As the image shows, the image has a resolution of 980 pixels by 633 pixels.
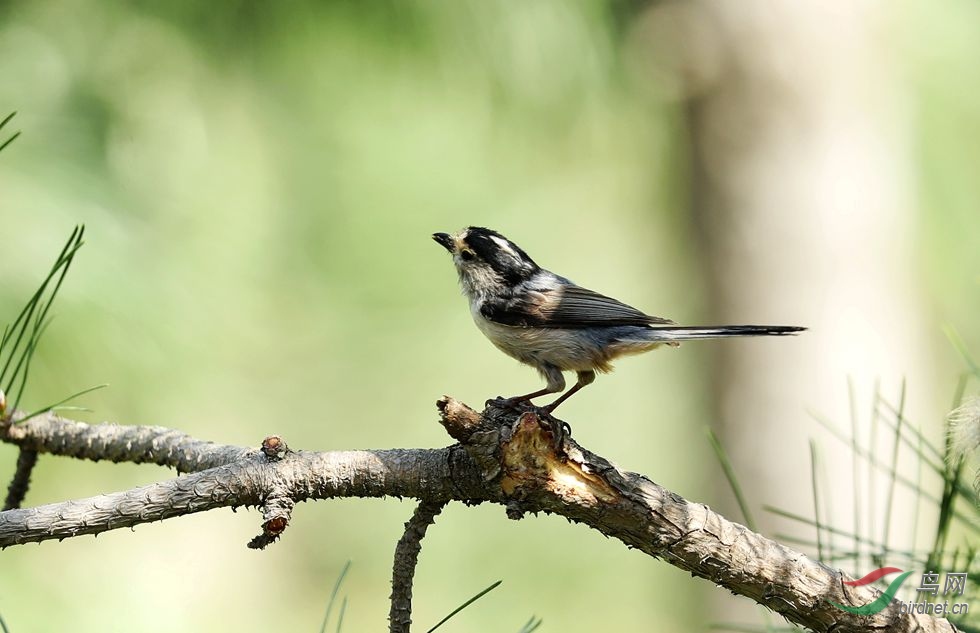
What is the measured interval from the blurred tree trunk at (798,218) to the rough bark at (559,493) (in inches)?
134

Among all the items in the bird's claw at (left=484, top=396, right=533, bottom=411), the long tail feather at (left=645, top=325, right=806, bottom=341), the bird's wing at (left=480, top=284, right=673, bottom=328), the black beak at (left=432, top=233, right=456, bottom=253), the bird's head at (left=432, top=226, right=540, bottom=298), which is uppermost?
the black beak at (left=432, top=233, right=456, bottom=253)

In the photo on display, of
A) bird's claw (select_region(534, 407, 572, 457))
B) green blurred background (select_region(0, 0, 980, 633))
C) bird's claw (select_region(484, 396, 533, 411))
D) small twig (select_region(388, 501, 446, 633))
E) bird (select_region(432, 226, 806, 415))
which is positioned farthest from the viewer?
green blurred background (select_region(0, 0, 980, 633))

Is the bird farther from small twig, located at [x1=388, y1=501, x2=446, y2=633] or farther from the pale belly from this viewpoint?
small twig, located at [x1=388, y1=501, x2=446, y2=633]

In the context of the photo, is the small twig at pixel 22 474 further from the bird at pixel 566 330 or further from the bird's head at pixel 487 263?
the bird's head at pixel 487 263

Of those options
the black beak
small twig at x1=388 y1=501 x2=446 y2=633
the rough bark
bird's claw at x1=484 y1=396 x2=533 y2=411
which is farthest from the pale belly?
small twig at x1=388 y1=501 x2=446 y2=633

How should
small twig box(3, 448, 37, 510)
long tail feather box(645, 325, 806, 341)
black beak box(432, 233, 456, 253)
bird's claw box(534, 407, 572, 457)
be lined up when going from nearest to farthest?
1. bird's claw box(534, 407, 572, 457)
2. small twig box(3, 448, 37, 510)
3. long tail feather box(645, 325, 806, 341)
4. black beak box(432, 233, 456, 253)

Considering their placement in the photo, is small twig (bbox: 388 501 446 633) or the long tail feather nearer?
small twig (bbox: 388 501 446 633)

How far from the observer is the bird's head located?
3344 mm

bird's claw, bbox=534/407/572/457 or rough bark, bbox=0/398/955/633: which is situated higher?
bird's claw, bbox=534/407/572/457

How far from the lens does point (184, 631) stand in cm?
514

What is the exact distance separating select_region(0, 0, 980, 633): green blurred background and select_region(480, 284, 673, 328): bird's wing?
1119mm

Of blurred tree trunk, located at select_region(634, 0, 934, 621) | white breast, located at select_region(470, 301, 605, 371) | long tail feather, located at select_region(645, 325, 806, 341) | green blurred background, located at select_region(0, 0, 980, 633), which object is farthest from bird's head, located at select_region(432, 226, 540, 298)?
blurred tree trunk, located at select_region(634, 0, 934, 621)

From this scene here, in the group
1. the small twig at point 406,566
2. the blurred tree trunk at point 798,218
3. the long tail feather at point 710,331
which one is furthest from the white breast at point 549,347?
the blurred tree trunk at point 798,218

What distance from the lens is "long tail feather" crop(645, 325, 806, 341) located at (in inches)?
95.9
